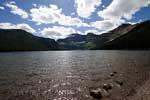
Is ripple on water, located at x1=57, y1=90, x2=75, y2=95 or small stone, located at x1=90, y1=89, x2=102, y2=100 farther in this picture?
ripple on water, located at x1=57, y1=90, x2=75, y2=95

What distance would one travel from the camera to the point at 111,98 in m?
27.0

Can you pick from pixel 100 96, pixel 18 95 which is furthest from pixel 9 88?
pixel 100 96

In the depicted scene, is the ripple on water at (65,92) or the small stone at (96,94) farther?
the ripple on water at (65,92)

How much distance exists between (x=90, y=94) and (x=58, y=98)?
5.51 meters

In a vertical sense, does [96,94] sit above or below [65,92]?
above

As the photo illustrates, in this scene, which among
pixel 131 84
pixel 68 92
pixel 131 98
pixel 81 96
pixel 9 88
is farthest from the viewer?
pixel 131 84

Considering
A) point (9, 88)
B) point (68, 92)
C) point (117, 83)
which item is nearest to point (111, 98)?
point (68, 92)

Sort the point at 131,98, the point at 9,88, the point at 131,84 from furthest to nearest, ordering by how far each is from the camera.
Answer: the point at 131,84 → the point at 9,88 → the point at 131,98

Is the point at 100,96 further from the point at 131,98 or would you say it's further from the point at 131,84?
the point at 131,84

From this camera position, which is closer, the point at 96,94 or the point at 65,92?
the point at 96,94

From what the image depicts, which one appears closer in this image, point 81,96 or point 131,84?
point 81,96

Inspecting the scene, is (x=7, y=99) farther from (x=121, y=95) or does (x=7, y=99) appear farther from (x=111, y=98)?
(x=121, y=95)

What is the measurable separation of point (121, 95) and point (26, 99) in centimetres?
1546

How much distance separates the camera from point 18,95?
2856 centimetres
